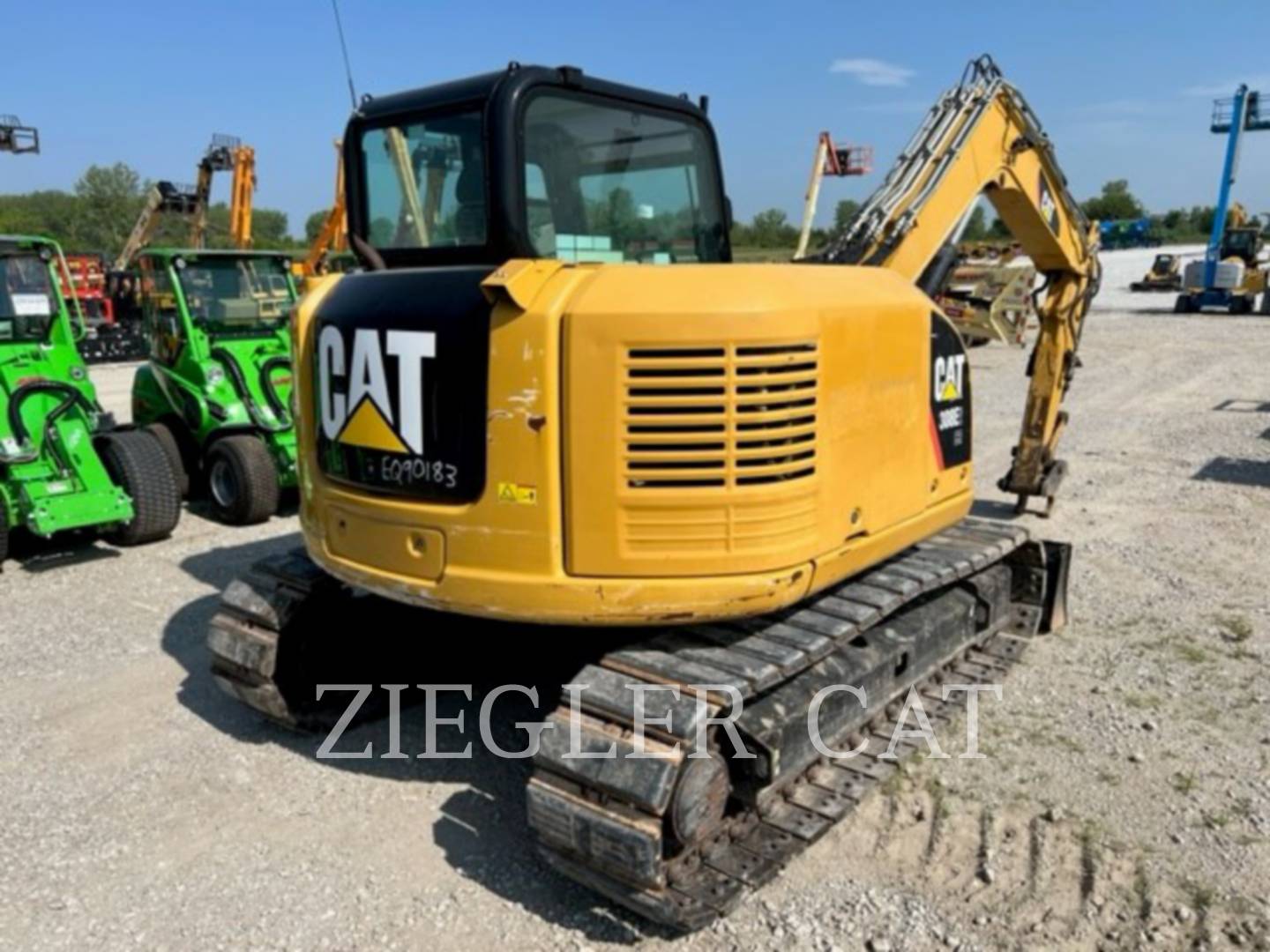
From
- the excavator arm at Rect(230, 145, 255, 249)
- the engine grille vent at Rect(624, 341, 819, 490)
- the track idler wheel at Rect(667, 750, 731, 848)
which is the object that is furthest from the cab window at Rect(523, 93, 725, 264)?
the excavator arm at Rect(230, 145, 255, 249)

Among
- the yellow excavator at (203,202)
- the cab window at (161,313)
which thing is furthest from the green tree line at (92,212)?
the cab window at (161,313)

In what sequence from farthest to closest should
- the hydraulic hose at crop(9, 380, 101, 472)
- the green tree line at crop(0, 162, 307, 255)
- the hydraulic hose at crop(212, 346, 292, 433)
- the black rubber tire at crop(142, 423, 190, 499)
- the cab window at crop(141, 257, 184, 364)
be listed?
the green tree line at crop(0, 162, 307, 255)
the cab window at crop(141, 257, 184, 364)
the black rubber tire at crop(142, 423, 190, 499)
the hydraulic hose at crop(212, 346, 292, 433)
the hydraulic hose at crop(9, 380, 101, 472)

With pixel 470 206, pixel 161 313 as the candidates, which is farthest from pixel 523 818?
pixel 161 313

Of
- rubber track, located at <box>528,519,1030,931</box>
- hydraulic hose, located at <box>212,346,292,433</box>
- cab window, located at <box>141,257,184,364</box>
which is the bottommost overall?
rubber track, located at <box>528,519,1030,931</box>

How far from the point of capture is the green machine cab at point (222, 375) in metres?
7.94

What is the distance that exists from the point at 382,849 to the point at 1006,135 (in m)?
5.00

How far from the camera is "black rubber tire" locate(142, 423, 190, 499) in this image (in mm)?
8266

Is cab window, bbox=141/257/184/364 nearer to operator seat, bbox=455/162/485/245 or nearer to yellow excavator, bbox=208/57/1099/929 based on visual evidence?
yellow excavator, bbox=208/57/1099/929

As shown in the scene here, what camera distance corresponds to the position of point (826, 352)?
11.2ft

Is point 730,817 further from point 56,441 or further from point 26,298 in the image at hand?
point 26,298

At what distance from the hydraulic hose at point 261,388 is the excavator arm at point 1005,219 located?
5082 millimetres

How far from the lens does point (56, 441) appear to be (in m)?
6.95
